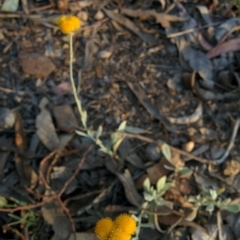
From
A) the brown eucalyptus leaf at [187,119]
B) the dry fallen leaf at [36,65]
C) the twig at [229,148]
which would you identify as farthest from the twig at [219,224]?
the dry fallen leaf at [36,65]

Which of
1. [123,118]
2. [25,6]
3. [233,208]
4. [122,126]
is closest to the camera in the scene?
[233,208]

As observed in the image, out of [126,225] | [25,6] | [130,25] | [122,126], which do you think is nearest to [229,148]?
[122,126]

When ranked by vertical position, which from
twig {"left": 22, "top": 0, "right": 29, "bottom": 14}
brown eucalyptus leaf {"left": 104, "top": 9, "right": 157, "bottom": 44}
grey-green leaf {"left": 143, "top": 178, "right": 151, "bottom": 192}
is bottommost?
grey-green leaf {"left": 143, "top": 178, "right": 151, "bottom": 192}

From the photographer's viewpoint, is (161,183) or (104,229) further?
(161,183)

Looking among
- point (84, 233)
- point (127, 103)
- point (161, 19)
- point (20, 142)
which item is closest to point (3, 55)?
point (20, 142)

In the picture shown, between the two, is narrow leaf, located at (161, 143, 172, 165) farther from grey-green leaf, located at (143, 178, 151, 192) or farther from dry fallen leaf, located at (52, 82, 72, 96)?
dry fallen leaf, located at (52, 82, 72, 96)

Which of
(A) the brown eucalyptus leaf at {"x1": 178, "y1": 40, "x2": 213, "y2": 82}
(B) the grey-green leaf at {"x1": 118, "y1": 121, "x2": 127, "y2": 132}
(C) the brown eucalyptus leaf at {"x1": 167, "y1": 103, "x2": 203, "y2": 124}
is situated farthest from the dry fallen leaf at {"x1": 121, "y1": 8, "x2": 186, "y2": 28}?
A: (B) the grey-green leaf at {"x1": 118, "y1": 121, "x2": 127, "y2": 132}

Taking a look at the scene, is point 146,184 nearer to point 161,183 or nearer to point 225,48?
point 161,183
